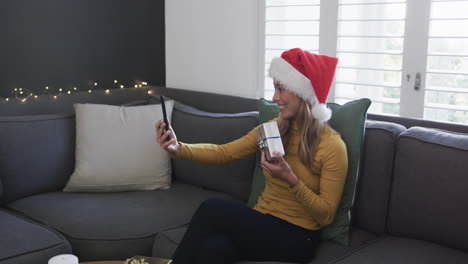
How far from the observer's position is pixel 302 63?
2145 millimetres

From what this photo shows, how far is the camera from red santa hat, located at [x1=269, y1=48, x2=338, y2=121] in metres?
2.13

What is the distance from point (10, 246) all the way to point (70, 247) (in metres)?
0.24

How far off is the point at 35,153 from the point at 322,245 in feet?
5.10

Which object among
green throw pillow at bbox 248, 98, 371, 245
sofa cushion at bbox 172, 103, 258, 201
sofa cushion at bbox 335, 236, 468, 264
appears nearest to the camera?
sofa cushion at bbox 335, 236, 468, 264

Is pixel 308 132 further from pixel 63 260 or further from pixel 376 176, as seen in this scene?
pixel 63 260

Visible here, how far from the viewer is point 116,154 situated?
2.82 m

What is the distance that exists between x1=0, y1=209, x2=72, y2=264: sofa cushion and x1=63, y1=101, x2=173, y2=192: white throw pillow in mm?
497

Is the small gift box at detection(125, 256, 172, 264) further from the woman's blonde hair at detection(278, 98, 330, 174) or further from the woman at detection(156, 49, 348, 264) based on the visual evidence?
the woman's blonde hair at detection(278, 98, 330, 174)

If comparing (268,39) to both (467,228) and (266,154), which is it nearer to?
(266,154)

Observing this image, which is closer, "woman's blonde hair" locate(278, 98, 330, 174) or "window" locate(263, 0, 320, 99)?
"woman's blonde hair" locate(278, 98, 330, 174)

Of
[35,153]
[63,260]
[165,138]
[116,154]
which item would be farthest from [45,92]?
[63,260]

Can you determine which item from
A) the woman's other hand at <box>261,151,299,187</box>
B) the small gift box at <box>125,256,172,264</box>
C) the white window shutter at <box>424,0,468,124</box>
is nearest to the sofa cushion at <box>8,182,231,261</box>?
the small gift box at <box>125,256,172,264</box>

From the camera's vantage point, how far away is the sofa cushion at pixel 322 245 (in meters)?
2.07

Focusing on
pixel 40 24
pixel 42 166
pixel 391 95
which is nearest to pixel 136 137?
pixel 42 166
